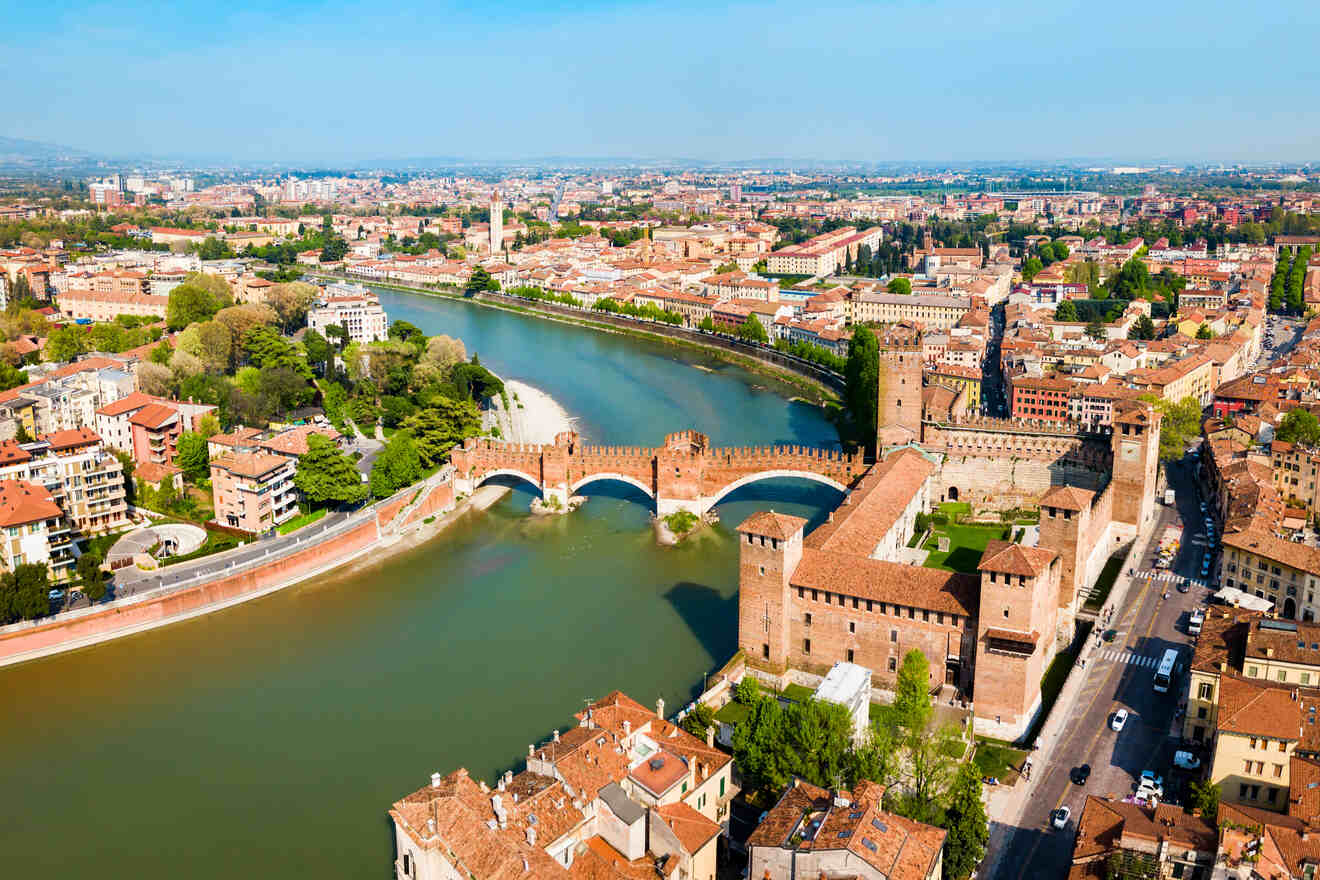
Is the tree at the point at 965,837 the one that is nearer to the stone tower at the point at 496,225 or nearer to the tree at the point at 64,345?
the tree at the point at 64,345

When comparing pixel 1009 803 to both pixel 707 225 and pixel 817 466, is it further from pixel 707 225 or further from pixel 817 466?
pixel 707 225

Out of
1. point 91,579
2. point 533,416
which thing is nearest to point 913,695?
point 91,579

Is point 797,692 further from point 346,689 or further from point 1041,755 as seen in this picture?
point 346,689

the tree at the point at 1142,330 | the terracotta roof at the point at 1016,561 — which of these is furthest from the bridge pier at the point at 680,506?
the tree at the point at 1142,330

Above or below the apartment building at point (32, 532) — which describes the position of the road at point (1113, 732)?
below

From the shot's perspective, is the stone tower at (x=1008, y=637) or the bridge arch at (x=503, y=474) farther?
the bridge arch at (x=503, y=474)

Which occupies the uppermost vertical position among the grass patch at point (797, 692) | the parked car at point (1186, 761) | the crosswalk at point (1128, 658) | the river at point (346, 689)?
the parked car at point (1186, 761)

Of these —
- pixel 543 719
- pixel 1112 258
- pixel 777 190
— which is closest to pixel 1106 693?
pixel 543 719
